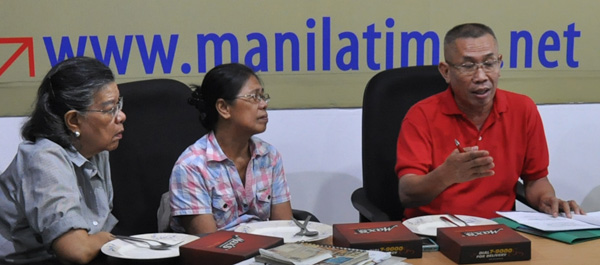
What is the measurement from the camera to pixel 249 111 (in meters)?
2.44

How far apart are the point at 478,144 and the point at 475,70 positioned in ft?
0.82

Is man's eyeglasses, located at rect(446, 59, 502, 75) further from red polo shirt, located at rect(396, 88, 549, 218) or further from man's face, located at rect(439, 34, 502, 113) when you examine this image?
red polo shirt, located at rect(396, 88, 549, 218)

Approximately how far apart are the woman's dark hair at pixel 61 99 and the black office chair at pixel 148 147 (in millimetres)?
361

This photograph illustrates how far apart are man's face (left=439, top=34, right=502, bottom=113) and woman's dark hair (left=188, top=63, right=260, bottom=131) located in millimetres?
693

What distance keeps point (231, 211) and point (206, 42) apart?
35.6 inches

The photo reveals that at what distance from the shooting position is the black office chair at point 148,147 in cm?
246

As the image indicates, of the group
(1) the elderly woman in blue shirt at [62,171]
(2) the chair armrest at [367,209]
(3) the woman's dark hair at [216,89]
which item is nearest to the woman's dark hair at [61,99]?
(1) the elderly woman in blue shirt at [62,171]

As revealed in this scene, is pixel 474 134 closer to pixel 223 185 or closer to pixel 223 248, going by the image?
pixel 223 185

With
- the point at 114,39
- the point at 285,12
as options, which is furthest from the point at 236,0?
the point at 114,39

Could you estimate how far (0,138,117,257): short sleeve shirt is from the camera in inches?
73.1

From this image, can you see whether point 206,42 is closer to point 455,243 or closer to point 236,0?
point 236,0

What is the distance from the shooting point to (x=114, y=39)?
3.00m

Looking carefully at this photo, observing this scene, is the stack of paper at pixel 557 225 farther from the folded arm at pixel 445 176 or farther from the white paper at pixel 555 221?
the folded arm at pixel 445 176

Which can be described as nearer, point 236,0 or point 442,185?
point 442,185
